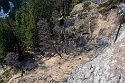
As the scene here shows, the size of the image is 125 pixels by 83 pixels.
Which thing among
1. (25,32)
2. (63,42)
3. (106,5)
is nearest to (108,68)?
(63,42)

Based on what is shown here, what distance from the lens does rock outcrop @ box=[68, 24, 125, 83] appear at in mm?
28453

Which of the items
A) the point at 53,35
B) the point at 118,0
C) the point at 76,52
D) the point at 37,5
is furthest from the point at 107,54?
the point at 37,5

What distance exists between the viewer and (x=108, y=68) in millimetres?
29750

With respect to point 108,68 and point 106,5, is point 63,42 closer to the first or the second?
point 106,5

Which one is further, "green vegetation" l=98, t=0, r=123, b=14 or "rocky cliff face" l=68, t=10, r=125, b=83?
"green vegetation" l=98, t=0, r=123, b=14

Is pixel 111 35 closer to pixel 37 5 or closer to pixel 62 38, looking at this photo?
pixel 62 38

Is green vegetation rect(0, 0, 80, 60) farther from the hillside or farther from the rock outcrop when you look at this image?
the rock outcrop

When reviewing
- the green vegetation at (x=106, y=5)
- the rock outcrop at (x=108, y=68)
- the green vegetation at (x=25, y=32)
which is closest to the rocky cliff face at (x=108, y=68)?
the rock outcrop at (x=108, y=68)

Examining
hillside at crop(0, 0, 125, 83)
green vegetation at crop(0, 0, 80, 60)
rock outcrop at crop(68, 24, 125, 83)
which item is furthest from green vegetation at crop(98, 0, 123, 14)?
rock outcrop at crop(68, 24, 125, 83)

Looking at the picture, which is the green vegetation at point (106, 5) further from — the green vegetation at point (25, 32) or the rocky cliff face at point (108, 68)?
the rocky cliff face at point (108, 68)

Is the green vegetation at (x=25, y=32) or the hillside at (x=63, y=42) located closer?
the hillside at (x=63, y=42)

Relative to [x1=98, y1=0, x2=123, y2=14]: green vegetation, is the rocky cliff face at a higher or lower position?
lower

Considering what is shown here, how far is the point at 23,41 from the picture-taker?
6172 cm

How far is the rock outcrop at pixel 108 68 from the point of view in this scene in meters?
28.5
